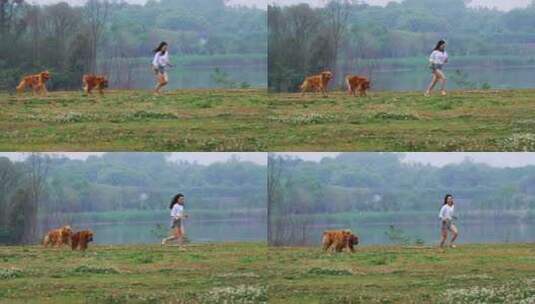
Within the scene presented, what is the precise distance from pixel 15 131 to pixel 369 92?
587 cm

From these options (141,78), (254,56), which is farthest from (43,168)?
(254,56)

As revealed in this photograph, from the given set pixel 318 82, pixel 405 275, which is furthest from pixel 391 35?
pixel 405 275

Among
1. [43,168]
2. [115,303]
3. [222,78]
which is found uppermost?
[222,78]

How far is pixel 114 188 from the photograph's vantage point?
24000 millimetres

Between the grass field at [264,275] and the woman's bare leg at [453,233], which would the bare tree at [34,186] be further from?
the woman's bare leg at [453,233]

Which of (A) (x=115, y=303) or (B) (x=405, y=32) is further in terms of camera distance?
(B) (x=405, y=32)

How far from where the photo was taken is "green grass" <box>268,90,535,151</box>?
920 inches

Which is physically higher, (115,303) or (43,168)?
(43,168)

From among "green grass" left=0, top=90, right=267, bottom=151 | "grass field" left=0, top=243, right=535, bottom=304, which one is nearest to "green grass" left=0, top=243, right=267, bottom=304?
"grass field" left=0, top=243, right=535, bottom=304

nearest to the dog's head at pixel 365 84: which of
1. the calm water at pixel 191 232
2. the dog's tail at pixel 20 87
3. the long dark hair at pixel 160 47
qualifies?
the calm water at pixel 191 232

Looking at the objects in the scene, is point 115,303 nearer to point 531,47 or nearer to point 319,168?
point 319,168

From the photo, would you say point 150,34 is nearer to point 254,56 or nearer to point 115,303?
point 254,56

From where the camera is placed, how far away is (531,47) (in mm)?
24344

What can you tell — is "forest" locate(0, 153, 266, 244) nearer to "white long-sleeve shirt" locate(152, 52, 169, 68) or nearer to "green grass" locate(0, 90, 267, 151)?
"green grass" locate(0, 90, 267, 151)
